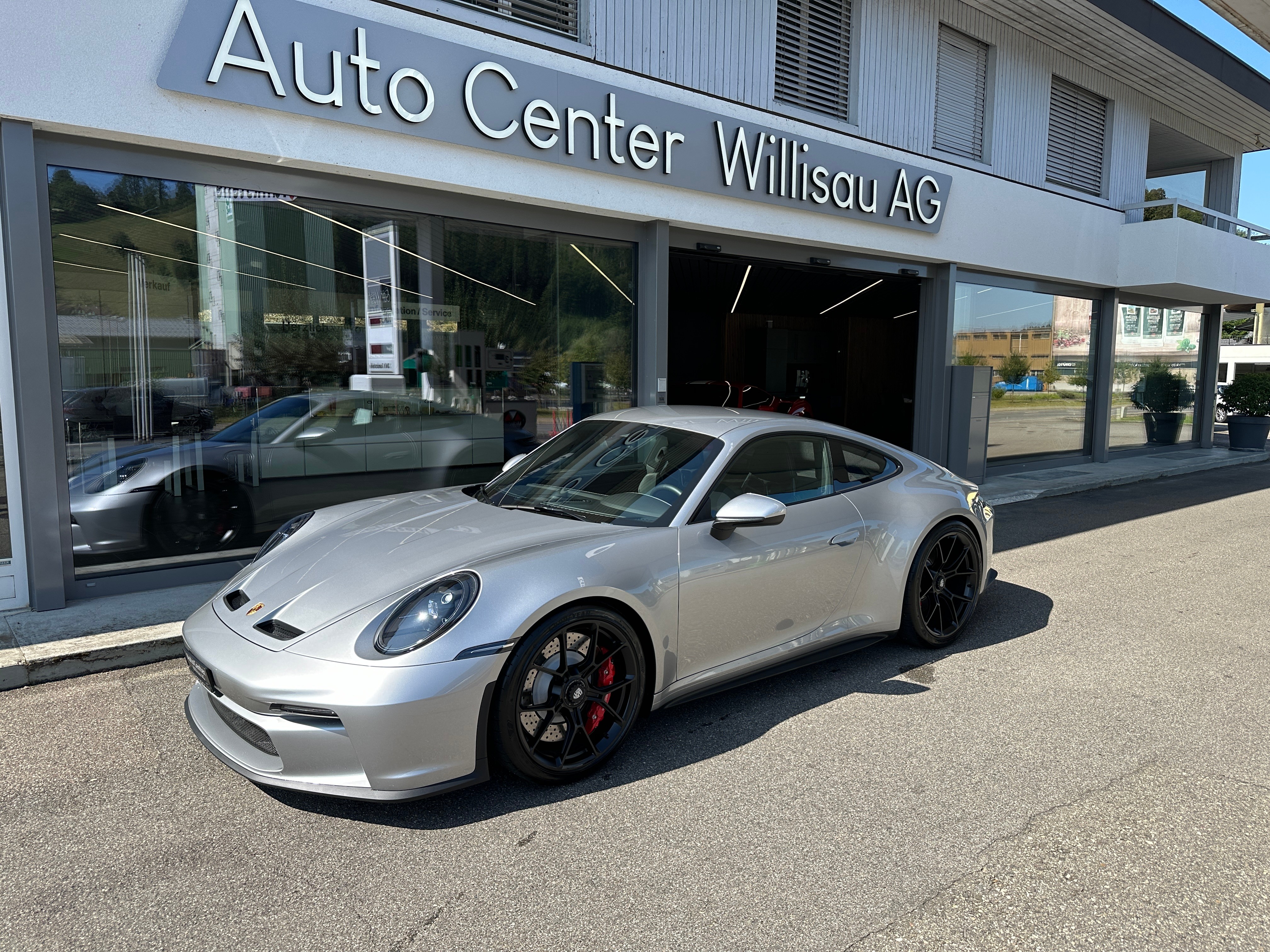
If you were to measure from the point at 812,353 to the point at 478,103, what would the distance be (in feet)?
48.0

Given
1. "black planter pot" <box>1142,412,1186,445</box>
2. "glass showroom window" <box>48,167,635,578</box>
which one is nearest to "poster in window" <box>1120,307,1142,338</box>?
"black planter pot" <box>1142,412,1186,445</box>

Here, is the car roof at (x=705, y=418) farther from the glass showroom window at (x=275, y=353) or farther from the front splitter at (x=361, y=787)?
the glass showroom window at (x=275, y=353)

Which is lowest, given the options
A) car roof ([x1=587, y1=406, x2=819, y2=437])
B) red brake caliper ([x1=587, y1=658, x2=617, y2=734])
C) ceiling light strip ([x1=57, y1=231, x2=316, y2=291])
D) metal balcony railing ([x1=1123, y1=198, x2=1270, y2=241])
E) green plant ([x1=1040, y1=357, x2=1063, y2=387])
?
red brake caliper ([x1=587, y1=658, x2=617, y2=734])

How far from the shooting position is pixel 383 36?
6164 mm

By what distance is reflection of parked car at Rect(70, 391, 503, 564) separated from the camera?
591 cm

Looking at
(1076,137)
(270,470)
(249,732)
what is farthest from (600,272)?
(1076,137)

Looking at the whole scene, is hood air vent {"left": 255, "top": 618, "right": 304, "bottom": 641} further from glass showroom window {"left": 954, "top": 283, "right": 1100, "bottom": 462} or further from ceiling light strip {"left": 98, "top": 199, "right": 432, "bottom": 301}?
glass showroom window {"left": 954, "top": 283, "right": 1100, "bottom": 462}

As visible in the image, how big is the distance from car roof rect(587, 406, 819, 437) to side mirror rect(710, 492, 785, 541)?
537 millimetres

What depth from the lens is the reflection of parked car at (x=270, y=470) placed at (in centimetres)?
591

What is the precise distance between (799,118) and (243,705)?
858 cm

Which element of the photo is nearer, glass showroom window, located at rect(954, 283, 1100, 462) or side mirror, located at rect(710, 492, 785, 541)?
side mirror, located at rect(710, 492, 785, 541)

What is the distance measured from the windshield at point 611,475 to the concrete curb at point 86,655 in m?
2.17

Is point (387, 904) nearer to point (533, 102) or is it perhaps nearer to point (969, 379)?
point (533, 102)

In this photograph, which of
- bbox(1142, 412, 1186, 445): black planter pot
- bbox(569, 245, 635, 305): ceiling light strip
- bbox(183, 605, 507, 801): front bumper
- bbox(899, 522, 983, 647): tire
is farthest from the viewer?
bbox(1142, 412, 1186, 445): black planter pot
